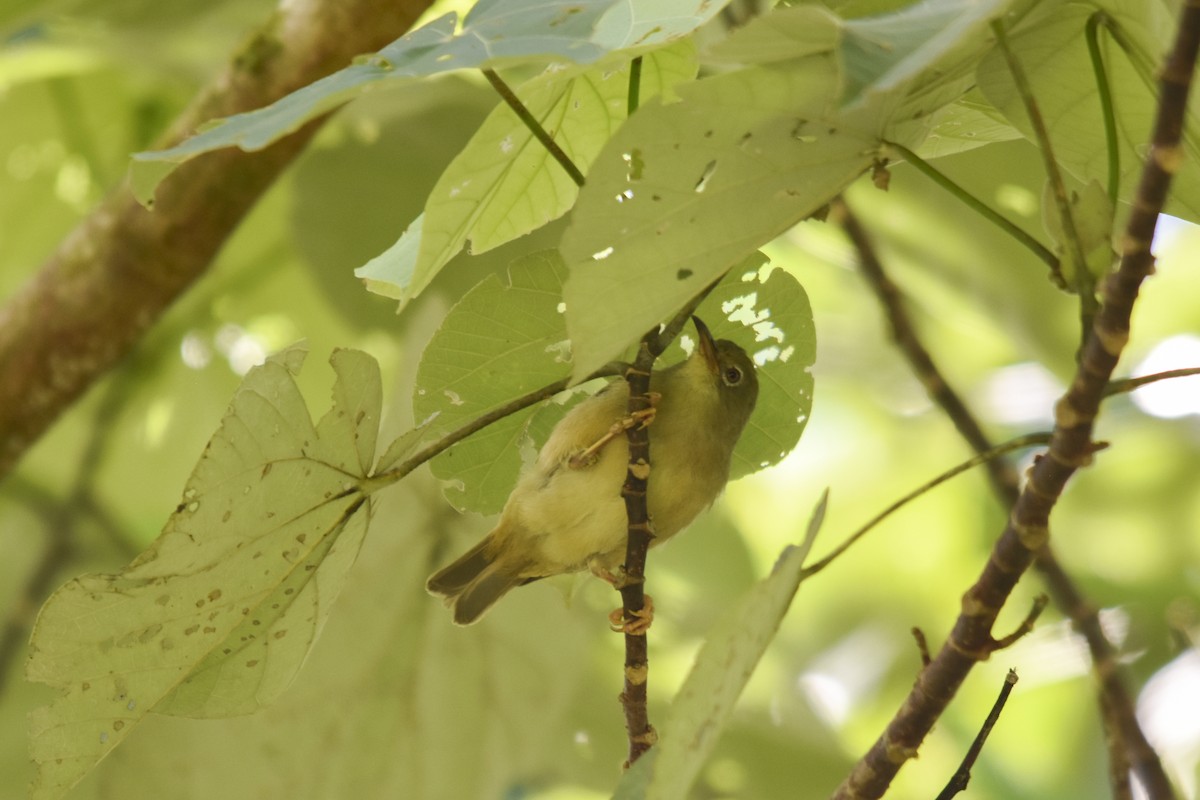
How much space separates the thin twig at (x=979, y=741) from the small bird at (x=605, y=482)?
79 centimetres

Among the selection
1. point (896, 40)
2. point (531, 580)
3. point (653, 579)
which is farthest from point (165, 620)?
point (653, 579)

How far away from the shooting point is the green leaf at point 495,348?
152 cm

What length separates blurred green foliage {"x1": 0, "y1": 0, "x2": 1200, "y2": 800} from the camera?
→ 8.08ft

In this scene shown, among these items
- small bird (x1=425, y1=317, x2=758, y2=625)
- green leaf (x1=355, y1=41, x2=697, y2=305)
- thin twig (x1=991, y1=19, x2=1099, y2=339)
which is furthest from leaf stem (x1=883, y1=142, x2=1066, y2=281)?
small bird (x1=425, y1=317, x2=758, y2=625)

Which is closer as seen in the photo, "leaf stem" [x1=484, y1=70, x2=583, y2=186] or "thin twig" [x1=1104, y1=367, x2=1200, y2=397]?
"thin twig" [x1=1104, y1=367, x2=1200, y2=397]

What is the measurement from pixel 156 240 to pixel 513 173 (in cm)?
140

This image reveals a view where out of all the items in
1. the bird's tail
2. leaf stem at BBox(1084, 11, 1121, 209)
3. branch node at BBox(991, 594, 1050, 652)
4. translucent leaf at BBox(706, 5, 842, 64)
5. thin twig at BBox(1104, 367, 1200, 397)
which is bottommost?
branch node at BBox(991, 594, 1050, 652)

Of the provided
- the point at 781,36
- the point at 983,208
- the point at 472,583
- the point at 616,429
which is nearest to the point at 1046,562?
the point at 616,429

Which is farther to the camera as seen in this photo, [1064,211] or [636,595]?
[636,595]

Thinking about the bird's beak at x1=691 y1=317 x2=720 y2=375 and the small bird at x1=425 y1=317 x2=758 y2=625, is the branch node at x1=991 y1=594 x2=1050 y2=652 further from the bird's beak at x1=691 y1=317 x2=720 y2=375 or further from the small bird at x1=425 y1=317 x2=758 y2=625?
the small bird at x1=425 y1=317 x2=758 y2=625

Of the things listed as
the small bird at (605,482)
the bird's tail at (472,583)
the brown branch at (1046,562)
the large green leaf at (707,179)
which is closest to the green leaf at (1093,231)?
the large green leaf at (707,179)

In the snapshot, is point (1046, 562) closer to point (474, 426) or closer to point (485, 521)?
point (485, 521)

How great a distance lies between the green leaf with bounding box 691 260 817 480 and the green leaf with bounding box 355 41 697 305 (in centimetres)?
26

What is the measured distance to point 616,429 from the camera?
1.91 meters
